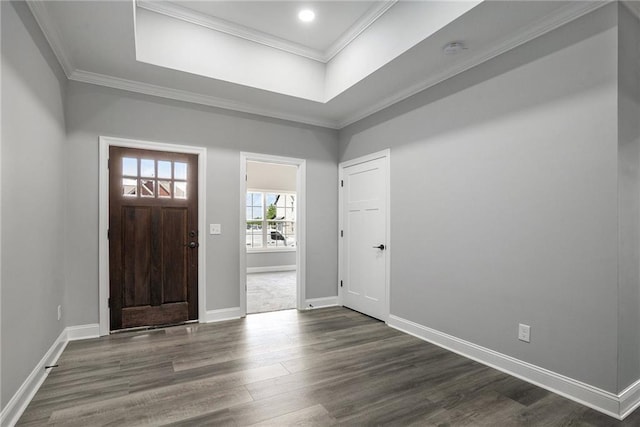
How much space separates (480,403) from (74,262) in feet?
12.8

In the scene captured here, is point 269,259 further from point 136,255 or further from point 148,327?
point 136,255

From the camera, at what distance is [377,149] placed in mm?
4152

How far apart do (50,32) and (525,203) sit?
4.02m

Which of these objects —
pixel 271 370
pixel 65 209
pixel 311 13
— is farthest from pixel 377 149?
pixel 65 209

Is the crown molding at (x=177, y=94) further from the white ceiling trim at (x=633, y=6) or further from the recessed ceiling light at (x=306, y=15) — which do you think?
the white ceiling trim at (x=633, y=6)

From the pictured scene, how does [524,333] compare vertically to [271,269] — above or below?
above

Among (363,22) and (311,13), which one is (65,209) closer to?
(311,13)

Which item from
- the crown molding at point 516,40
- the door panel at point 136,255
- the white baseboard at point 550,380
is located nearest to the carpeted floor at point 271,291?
the door panel at point 136,255

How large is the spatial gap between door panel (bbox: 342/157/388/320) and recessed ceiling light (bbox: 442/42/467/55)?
4.80 ft

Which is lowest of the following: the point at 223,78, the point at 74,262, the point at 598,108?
the point at 74,262

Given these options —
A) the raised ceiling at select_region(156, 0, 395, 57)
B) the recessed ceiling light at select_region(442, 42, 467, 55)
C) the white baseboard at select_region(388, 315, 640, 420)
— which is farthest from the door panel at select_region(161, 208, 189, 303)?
Answer: the recessed ceiling light at select_region(442, 42, 467, 55)

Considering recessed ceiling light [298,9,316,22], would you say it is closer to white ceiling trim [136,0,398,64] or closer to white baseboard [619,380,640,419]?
white ceiling trim [136,0,398,64]

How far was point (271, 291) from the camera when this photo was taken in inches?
227

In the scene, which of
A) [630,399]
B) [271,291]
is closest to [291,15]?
[630,399]
